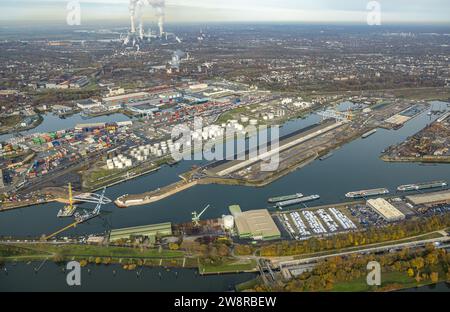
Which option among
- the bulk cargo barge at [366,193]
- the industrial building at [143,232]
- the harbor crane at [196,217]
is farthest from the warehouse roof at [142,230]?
the bulk cargo barge at [366,193]

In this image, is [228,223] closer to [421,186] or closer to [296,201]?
[296,201]

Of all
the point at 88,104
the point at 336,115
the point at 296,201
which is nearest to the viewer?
the point at 296,201

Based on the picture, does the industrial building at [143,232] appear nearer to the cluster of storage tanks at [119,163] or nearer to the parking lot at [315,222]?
the parking lot at [315,222]

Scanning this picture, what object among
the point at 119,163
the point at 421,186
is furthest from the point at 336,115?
the point at 119,163

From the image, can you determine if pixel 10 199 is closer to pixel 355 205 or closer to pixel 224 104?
pixel 355 205

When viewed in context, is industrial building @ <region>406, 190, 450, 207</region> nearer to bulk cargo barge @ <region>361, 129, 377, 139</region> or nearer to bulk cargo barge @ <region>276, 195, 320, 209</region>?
bulk cargo barge @ <region>276, 195, 320, 209</region>
